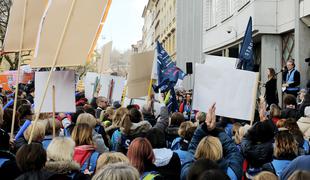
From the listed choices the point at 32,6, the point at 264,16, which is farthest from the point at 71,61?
the point at 264,16

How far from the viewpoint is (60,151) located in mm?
3938

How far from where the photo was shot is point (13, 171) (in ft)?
12.7

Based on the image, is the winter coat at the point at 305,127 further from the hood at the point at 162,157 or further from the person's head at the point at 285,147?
the hood at the point at 162,157

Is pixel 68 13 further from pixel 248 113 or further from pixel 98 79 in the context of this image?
pixel 98 79

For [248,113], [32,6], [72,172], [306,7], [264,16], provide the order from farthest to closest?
[264,16] < [306,7] < [32,6] < [248,113] < [72,172]

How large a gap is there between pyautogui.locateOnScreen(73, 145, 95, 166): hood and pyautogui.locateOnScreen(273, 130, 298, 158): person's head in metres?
2.09

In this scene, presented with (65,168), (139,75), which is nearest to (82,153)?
(65,168)

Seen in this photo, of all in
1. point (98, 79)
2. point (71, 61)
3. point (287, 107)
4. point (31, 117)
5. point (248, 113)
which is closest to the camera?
point (71, 61)

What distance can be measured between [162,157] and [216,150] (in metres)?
0.61

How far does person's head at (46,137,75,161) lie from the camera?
390cm

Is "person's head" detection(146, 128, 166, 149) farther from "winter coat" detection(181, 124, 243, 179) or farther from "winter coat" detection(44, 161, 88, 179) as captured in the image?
"winter coat" detection(44, 161, 88, 179)

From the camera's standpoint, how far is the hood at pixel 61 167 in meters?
3.72

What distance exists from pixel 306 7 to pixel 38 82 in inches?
413

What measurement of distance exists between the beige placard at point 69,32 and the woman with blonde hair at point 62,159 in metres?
1.24
